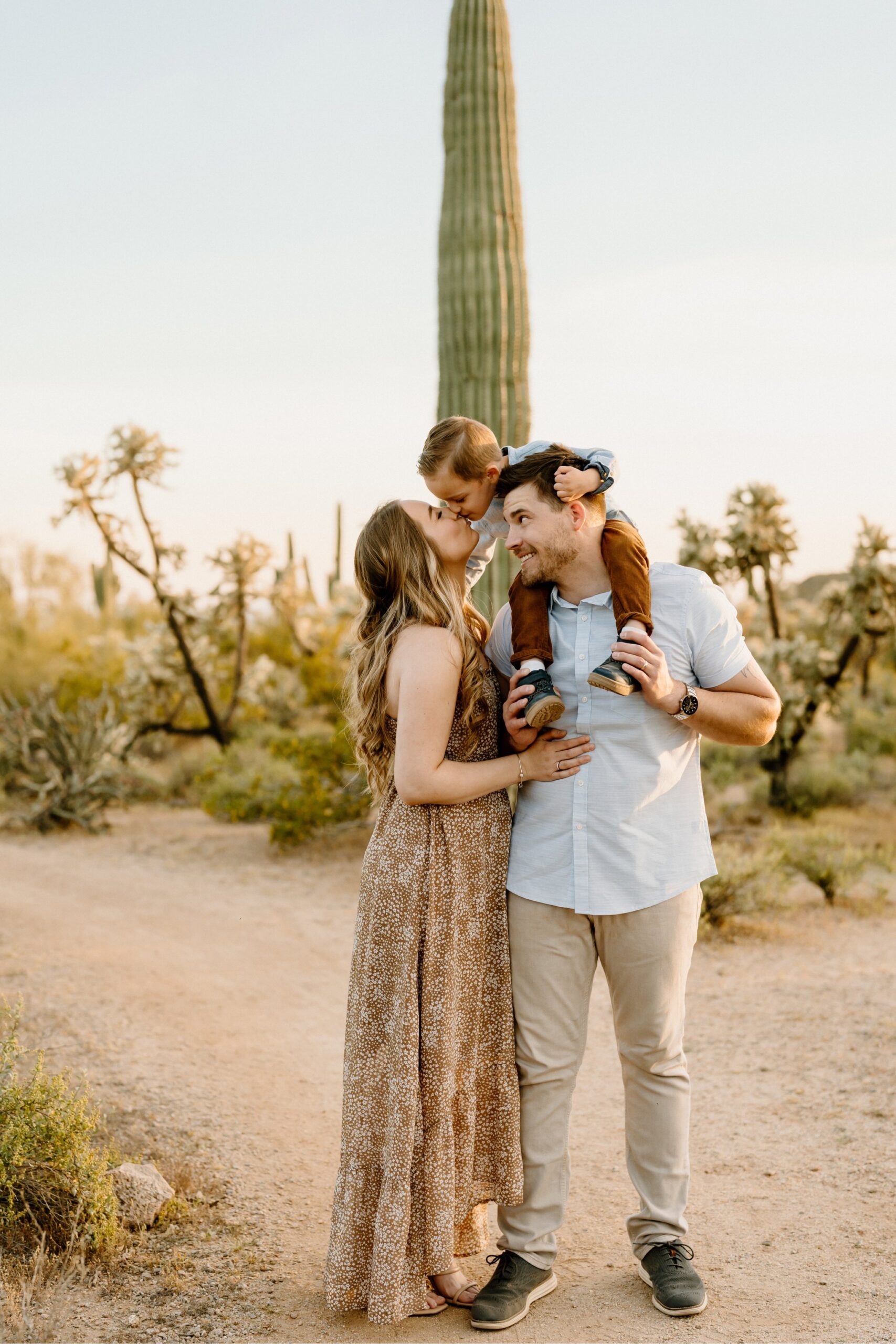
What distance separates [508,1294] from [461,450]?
2125 mm

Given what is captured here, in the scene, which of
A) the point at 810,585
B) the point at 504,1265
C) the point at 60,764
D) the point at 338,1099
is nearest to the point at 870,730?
the point at 60,764

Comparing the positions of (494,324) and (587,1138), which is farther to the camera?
(494,324)

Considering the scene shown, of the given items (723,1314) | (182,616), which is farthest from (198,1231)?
(182,616)

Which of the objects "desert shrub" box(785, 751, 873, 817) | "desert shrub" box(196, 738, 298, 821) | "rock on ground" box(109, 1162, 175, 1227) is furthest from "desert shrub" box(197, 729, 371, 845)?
"rock on ground" box(109, 1162, 175, 1227)

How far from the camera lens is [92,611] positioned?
68.8 feet

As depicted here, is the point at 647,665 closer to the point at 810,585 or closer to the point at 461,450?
the point at 461,450

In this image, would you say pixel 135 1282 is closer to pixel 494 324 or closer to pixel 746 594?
pixel 494 324

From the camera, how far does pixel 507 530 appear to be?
9.77ft

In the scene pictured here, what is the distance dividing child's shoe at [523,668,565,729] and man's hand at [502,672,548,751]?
0.4 inches

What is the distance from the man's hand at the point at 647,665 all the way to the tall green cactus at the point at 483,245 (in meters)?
4.90

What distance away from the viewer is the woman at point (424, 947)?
8.81 ft

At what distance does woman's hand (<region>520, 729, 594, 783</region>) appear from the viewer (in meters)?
2.77

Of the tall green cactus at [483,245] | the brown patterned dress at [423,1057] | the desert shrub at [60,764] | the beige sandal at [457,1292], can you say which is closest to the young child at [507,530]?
the brown patterned dress at [423,1057]

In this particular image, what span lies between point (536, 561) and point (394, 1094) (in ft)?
4.42
